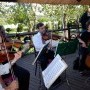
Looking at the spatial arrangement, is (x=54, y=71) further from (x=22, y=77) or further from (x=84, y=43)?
(x=84, y=43)

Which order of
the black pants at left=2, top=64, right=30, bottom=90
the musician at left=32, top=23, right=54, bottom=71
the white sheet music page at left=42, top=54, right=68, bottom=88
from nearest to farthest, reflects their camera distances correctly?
1. the white sheet music page at left=42, top=54, right=68, bottom=88
2. the black pants at left=2, top=64, right=30, bottom=90
3. the musician at left=32, top=23, right=54, bottom=71

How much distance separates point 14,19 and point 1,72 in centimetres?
757

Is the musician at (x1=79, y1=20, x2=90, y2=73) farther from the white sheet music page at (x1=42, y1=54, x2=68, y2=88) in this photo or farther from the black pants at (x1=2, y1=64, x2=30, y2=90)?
the white sheet music page at (x1=42, y1=54, x2=68, y2=88)

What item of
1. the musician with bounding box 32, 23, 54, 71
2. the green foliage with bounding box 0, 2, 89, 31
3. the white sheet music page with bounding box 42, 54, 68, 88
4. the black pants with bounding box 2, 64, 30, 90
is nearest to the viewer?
the white sheet music page with bounding box 42, 54, 68, 88

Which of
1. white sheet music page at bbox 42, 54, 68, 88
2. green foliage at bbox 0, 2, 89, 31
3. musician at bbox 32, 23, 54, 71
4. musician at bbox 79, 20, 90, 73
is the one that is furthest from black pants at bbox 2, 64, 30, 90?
green foliage at bbox 0, 2, 89, 31

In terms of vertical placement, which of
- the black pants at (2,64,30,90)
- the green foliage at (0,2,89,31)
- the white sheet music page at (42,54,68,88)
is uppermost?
the green foliage at (0,2,89,31)

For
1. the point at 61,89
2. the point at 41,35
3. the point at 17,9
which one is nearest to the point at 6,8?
the point at 17,9

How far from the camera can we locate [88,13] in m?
5.79

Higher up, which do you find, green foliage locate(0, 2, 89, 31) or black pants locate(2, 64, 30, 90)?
green foliage locate(0, 2, 89, 31)

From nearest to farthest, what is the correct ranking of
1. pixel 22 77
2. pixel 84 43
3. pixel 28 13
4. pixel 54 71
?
pixel 54 71 → pixel 22 77 → pixel 84 43 → pixel 28 13

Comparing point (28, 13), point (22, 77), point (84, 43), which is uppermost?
point (28, 13)

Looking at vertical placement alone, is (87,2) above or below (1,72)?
above

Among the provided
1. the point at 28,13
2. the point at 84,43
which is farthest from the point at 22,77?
the point at 28,13

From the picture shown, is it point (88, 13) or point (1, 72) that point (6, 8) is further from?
point (1, 72)
